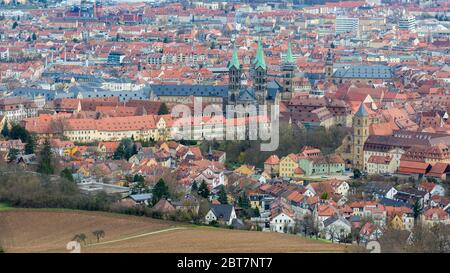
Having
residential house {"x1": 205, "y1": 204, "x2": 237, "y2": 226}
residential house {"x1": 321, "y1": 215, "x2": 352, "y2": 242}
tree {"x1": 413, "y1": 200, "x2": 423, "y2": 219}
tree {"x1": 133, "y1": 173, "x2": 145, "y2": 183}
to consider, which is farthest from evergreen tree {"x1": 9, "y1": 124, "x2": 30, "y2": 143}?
residential house {"x1": 321, "y1": 215, "x2": 352, "y2": 242}

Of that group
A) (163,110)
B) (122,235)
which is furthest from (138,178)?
(163,110)

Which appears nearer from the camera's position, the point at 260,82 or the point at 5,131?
the point at 5,131

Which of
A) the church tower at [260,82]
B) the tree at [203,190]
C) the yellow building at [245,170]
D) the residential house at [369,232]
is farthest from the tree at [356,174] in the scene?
the church tower at [260,82]

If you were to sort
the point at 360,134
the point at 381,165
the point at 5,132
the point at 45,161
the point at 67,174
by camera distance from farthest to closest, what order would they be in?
the point at 5,132 → the point at 360,134 → the point at 381,165 → the point at 45,161 → the point at 67,174

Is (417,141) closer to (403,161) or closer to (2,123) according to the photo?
(403,161)

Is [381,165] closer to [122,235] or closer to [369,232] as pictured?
[369,232]

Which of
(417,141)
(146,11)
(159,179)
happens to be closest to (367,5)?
(146,11)
